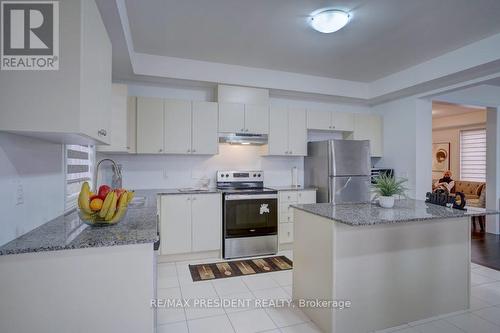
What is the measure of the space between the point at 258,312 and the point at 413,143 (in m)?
3.50

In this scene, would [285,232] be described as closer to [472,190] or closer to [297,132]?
[297,132]

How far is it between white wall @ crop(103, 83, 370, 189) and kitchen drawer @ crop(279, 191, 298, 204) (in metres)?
0.55

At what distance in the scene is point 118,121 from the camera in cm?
317

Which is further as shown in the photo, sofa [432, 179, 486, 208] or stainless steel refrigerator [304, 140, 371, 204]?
sofa [432, 179, 486, 208]

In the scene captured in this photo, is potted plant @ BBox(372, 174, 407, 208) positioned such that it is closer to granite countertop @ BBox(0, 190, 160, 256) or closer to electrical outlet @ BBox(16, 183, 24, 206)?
granite countertop @ BBox(0, 190, 160, 256)

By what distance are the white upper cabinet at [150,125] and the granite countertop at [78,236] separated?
1755mm

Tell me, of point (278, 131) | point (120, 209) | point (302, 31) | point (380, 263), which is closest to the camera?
point (120, 209)

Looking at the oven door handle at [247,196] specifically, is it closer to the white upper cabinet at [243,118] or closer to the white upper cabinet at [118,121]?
the white upper cabinet at [243,118]

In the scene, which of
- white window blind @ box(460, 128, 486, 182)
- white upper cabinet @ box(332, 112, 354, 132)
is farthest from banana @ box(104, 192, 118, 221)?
white window blind @ box(460, 128, 486, 182)

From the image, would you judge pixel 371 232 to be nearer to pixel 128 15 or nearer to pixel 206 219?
pixel 206 219

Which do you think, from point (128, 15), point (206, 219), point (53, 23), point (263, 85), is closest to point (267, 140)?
point (263, 85)

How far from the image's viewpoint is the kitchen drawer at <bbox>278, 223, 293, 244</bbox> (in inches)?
151

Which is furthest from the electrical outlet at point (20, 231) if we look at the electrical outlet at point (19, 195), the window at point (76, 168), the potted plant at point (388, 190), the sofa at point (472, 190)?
the sofa at point (472, 190)

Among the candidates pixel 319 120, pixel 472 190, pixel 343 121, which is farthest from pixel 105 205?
pixel 472 190
